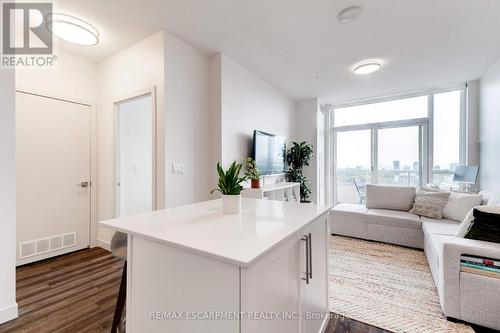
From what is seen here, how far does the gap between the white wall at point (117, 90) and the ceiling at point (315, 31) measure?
0.52 ft

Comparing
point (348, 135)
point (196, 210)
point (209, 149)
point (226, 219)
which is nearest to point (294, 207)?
point (226, 219)

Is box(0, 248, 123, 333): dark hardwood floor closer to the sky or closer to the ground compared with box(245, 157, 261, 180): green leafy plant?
closer to the ground

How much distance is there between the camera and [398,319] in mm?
1758

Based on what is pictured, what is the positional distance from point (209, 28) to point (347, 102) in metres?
4.33

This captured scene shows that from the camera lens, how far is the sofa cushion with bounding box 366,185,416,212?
11.9 ft

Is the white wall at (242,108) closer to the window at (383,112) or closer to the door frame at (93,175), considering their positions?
the door frame at (93,175)

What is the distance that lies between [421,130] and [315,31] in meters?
3.91

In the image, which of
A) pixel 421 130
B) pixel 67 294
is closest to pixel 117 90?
pixel 67 294

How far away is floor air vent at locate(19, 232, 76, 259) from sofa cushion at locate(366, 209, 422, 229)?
4325mm

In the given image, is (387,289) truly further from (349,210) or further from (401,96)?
(401,96)

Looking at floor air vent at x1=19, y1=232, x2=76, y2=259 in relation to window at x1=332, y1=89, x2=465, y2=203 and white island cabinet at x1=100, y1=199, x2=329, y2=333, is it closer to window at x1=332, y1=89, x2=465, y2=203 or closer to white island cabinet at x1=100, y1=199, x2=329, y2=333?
white island cabinet at x1=100, y1=199, x2=329, y2=333

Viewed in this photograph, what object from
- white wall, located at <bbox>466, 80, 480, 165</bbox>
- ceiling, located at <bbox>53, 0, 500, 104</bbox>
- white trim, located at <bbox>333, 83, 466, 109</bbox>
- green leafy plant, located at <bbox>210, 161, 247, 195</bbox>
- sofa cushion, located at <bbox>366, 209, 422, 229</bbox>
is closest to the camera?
green leafy plant, located at <bbox>210, 161, 247, 195</bbox>

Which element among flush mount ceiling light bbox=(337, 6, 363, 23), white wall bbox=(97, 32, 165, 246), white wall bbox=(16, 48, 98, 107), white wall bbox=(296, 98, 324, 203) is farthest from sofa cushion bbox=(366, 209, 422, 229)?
white wall bbox=(16, 48, 98, 107)

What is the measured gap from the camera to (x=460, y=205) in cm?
300
